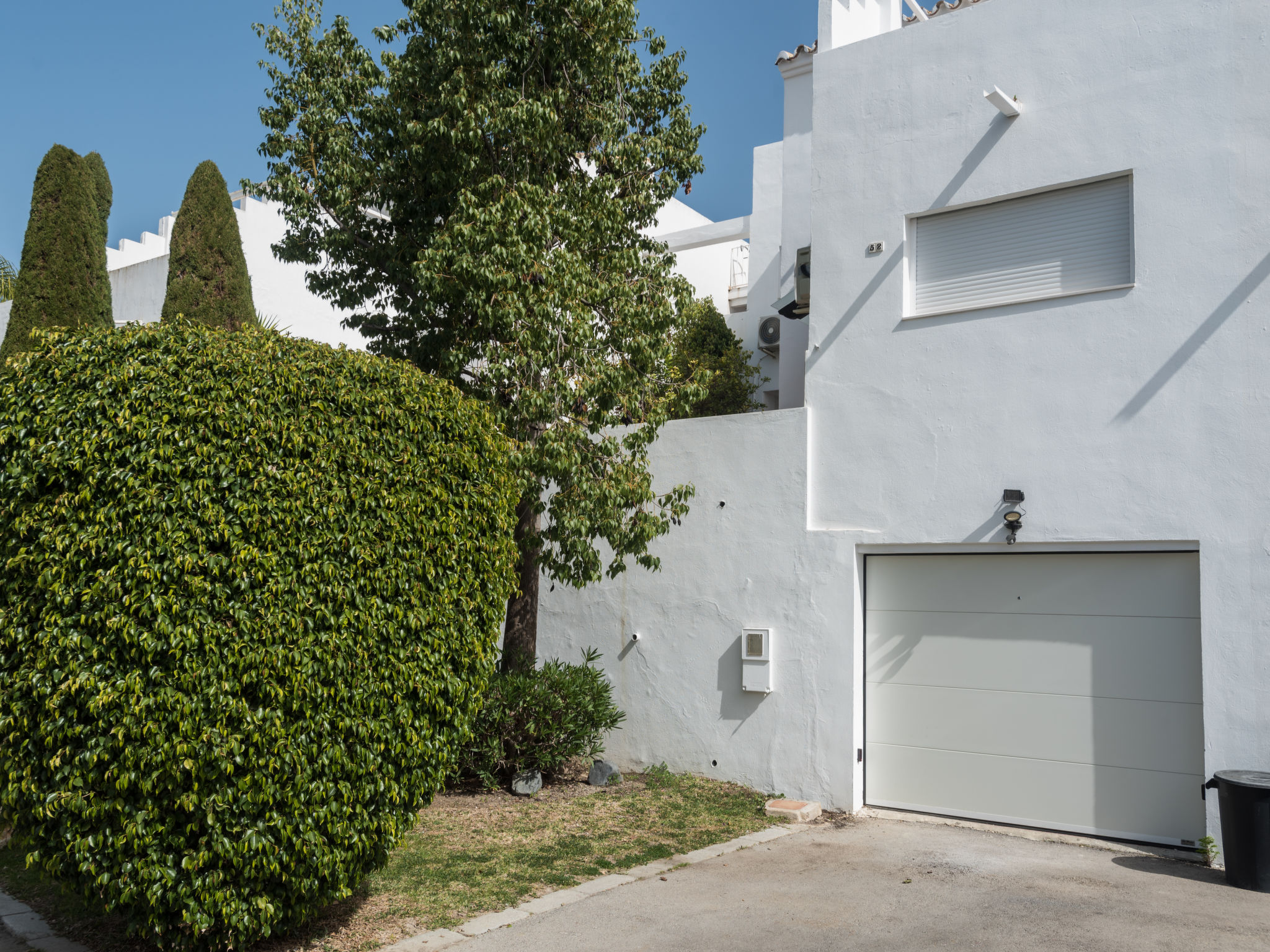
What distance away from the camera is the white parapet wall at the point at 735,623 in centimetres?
903

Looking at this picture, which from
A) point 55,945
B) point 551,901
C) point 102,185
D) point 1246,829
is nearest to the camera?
point 55,945

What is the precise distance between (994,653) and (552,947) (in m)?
4.82

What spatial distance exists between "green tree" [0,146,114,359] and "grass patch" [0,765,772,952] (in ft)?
24.4

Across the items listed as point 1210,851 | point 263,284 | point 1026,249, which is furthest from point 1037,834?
point 263,284

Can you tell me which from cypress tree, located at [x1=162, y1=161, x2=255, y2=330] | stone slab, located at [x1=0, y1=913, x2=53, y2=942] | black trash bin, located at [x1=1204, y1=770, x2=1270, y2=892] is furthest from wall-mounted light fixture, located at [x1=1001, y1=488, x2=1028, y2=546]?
cypress tree, located at [x1=162, y1=161, x2=255, y2=330]

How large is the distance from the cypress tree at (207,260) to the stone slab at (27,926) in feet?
29.1

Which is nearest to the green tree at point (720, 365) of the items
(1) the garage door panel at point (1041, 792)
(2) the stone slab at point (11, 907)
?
(1) the garage door panel at point (1041, 792)

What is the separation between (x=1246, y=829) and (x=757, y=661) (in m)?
4.12

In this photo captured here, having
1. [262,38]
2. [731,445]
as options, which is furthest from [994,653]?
[262,38]

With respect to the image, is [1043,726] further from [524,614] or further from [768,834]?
[524,614]

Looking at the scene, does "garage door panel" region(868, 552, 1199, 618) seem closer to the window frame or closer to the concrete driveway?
the concrete driveway

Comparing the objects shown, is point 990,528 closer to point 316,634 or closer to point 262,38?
point 316,634

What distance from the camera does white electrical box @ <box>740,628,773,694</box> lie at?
9.30 m

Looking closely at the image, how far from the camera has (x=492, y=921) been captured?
226 inches
